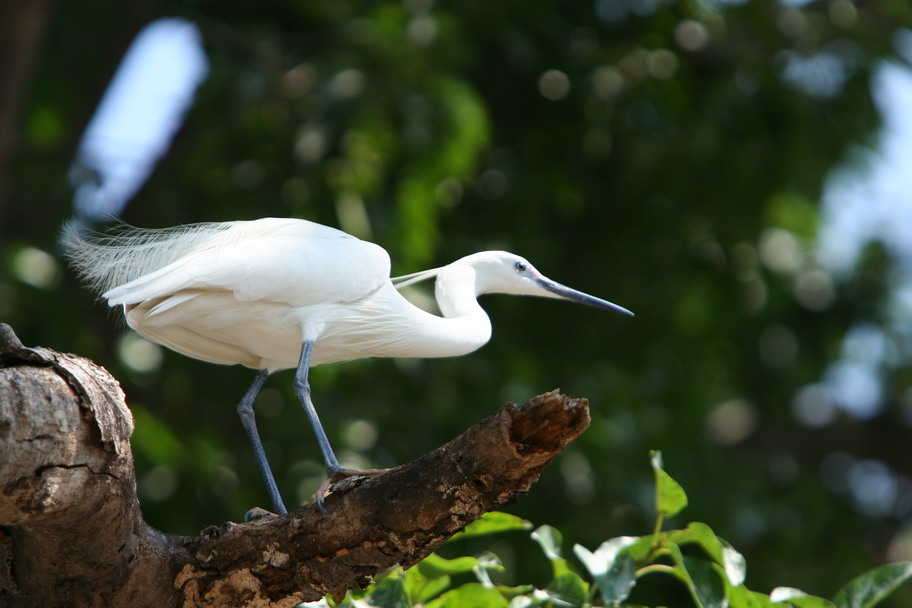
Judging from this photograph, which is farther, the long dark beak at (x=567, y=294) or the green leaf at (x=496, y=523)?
the long dark beak at (x=567, y=294)

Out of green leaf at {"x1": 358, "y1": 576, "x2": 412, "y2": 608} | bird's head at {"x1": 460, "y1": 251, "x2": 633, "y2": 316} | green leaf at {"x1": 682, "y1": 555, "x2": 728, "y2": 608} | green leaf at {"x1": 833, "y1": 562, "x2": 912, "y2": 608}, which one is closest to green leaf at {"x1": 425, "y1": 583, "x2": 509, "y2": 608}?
green leaf at {"x1": 358, "y1": 576, "x2": 412, "y2": 608}

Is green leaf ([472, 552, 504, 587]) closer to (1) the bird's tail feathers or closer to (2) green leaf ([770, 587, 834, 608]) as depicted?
(2) green leaf ([770, 587, 834, 608])

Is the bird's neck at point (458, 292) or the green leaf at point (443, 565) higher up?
the bird's neck at point (458, 292)

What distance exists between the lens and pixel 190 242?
3.07m

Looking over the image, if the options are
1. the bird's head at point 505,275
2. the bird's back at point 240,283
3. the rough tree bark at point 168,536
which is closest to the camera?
the rough tree bark at point 168,536

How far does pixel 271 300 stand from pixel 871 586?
159cm

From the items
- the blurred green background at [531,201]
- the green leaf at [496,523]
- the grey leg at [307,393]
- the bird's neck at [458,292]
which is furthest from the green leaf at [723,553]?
the blurred green background at [531,201]

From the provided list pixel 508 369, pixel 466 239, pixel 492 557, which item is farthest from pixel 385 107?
pixel 492 557

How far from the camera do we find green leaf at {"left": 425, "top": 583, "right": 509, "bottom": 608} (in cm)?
241

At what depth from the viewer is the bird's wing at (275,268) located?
8.86 ft

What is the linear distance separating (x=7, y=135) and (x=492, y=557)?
3.83 metres

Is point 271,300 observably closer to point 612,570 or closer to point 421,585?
point 421,585

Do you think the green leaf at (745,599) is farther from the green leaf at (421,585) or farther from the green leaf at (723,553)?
the green leaf at (421,585)

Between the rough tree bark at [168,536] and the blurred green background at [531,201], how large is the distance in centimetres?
266
